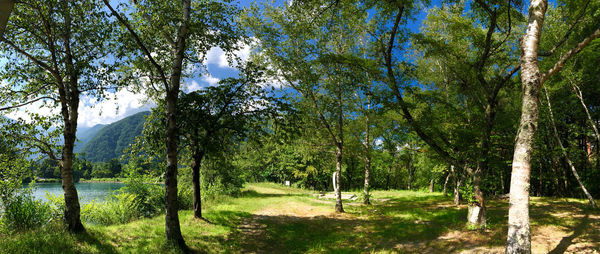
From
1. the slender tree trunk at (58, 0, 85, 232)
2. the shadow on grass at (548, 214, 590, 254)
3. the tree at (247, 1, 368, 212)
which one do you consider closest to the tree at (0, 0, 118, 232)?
the slender tree trunk at (58, 0, 85, 232)

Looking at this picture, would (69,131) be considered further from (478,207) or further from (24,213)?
(478,207)

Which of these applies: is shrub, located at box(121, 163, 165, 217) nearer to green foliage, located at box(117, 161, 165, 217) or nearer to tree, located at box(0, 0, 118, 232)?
green foliage, located at box(117, 161, 165, 217)

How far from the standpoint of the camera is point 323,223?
1231cm

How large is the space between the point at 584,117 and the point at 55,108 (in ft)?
93.7

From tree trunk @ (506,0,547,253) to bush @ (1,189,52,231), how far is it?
41.3 ft

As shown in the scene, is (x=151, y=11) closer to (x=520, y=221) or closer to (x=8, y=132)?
(x=8, y=132)

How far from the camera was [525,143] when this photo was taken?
524cm

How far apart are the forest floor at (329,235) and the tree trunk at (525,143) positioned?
A: 215cm

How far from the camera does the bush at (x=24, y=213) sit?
26.3 ft

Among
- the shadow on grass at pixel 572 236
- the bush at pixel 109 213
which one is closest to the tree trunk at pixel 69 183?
the bush at pixel 109 213

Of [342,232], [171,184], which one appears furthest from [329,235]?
[171,184]

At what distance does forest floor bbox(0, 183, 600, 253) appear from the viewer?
670cm

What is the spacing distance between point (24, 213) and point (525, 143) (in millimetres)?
13675

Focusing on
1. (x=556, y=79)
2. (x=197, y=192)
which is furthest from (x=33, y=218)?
(x=556, y=79)
